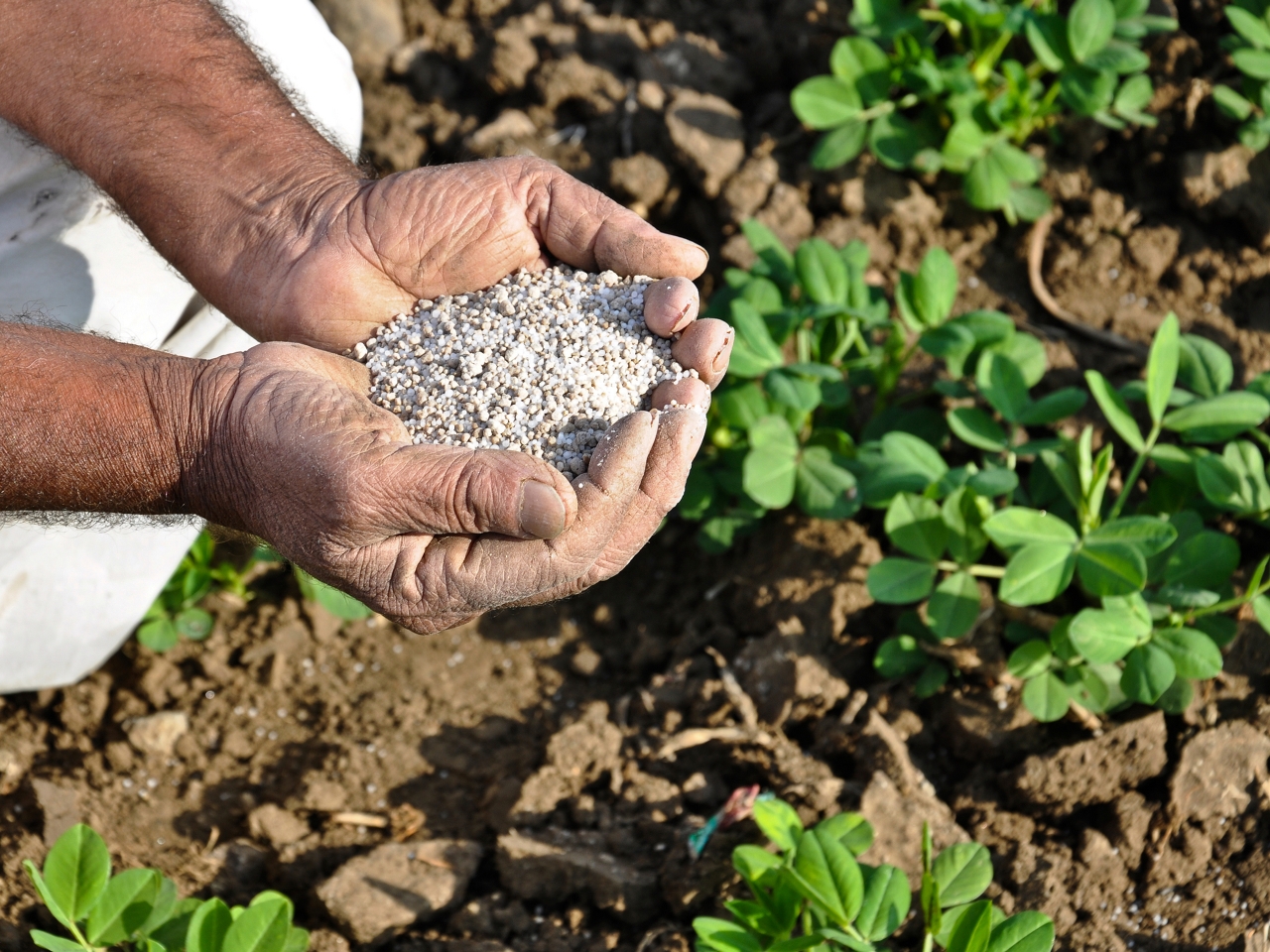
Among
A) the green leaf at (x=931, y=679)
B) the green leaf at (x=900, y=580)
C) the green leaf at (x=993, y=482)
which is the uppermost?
the green leaf at (x=993, y=482)

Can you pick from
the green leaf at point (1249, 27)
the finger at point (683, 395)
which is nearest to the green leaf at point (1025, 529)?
the finger at point (683, 395)

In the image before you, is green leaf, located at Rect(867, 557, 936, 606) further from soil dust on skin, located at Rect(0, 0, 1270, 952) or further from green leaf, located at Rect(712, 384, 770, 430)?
green leaf, located at Rect(712, 384, 770, 430)

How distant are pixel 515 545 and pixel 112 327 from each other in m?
1.19

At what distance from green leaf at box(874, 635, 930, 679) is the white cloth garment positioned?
1.45 meters

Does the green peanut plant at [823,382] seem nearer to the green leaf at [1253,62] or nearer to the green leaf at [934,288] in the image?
the green leaf at [934,288]

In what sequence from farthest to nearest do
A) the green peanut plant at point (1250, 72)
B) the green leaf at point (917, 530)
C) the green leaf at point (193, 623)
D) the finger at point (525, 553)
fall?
the green peanut plant at point (1250, 72), the green leaf at point (193, 623), the green leaf at point (917, 530), the finger at point (525, 553)

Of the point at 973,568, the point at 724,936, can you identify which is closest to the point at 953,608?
the point at 973,568

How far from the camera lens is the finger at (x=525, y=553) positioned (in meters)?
1.61

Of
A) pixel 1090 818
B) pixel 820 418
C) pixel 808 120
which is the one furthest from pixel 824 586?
pixel 808 120

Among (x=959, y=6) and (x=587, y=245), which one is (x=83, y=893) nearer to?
(x=587, y=245)

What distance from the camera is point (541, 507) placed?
1505 millimetres

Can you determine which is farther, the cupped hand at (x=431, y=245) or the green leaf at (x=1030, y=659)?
the green leaf at (x=1030, y=659)

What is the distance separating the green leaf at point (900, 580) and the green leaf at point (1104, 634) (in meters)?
0.28

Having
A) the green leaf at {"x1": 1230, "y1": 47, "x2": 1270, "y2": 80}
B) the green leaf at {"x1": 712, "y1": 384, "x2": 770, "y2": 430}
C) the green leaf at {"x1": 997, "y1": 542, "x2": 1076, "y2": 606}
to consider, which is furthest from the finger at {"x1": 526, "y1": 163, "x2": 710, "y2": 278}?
the green leaf at {"x1": 1230, "y1": 47, "x2": 1270, "y2": 80}
